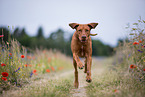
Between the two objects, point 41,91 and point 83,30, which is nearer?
point 41,91

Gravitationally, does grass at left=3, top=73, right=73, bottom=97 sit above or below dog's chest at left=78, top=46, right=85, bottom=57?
below

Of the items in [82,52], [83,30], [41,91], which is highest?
[83,30]

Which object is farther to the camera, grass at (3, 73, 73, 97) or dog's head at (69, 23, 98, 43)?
dog's head at (69, 23, 98, 43)

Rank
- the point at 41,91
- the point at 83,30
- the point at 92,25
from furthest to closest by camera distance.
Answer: the point at 92,25
the point at 83,30
the point at 41,91

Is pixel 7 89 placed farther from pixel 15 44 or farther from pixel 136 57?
pixel 136 57

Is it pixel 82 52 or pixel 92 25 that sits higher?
pixel 92 25

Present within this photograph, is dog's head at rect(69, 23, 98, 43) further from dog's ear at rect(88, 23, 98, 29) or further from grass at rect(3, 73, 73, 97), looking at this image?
grass at rect(3, 73, 73, 97)

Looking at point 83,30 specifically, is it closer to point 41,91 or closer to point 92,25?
point 92,25

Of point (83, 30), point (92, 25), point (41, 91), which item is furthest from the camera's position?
point (92, 25)

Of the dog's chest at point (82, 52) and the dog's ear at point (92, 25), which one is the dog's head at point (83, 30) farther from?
the dog's chest at point (82, 52)

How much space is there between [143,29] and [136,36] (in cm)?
34

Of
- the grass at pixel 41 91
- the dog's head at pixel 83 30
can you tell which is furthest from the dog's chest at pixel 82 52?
the grass at pixel 41 91

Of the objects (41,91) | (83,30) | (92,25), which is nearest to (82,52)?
(83,30)

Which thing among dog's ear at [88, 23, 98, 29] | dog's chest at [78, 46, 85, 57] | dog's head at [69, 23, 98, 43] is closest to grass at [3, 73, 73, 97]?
dog's chest at [78, 46, 85, 57]
